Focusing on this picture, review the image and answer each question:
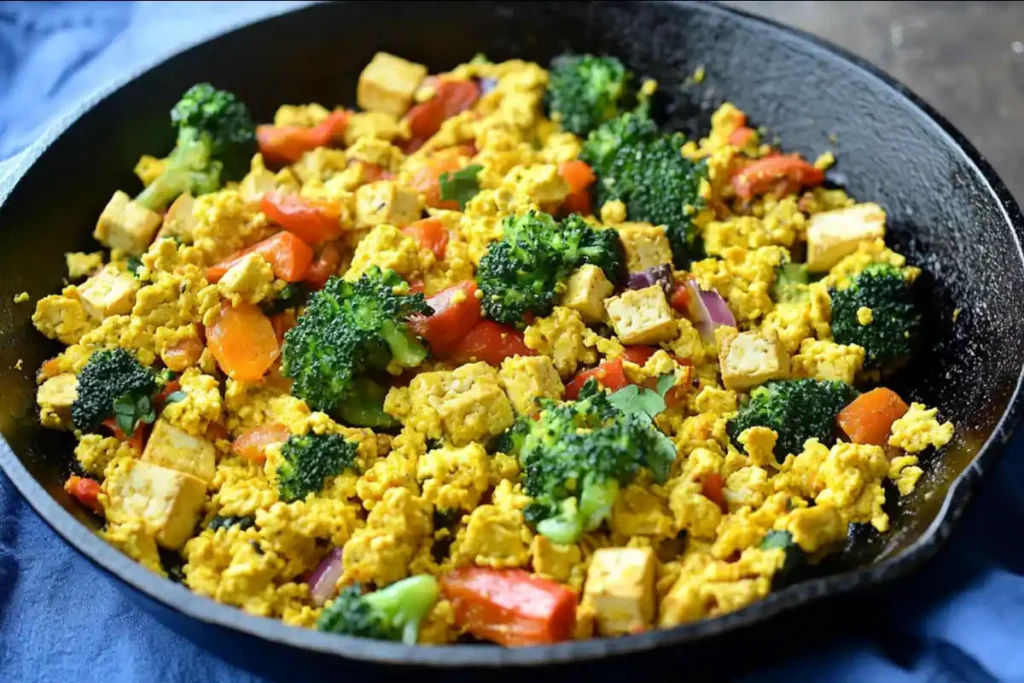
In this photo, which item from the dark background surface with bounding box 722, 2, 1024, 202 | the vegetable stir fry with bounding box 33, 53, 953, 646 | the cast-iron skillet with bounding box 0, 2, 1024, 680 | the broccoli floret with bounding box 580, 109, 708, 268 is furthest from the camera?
the dark background surface with bounding box 722, 2, 1024, 202

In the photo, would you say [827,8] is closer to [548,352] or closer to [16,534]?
[548,352]

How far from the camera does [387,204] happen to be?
2.57 metres

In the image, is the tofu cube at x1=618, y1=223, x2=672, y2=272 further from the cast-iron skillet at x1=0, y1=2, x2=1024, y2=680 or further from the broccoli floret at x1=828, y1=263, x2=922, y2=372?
the cast-iron skillet at x1=0, y1=2, x2=1024, y2=680

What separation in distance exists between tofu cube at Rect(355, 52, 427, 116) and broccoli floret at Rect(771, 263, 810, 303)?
4.02ft

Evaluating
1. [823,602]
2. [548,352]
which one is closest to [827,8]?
[548,352]

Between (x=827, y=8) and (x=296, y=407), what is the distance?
3102 mm

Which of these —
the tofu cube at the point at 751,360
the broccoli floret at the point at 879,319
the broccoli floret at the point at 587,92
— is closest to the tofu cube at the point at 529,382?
the tofu cube at the point at 751,360

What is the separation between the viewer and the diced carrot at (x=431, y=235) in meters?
2.53

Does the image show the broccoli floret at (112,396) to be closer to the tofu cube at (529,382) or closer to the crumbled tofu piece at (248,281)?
the crumbled tofu piece at (248,281)

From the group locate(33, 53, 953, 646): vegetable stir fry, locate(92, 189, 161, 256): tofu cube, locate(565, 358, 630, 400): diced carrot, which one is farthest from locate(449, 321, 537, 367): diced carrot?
locate(92, 189, 161, 256): tofu cube

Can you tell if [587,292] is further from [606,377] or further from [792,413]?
[792,413]

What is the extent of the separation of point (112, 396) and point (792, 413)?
4.93 ft

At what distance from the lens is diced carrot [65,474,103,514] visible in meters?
2.11

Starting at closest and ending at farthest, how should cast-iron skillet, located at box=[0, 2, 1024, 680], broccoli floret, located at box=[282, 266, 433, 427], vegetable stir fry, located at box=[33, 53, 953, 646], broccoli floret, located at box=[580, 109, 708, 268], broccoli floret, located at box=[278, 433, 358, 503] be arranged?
cast-iron skillet, located at box=[0, 2, 1024, 680] < vegetable stir fry, located at box=[33, 53, 953, 646] < broccoli floret, located at box=[278, 433, 358, 503] < broccoli floret, located at box=[282, 266, 433, 427] < broccoli floret, located at box=[580, 109, 708, 268]
